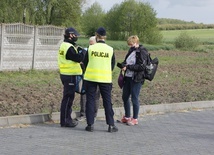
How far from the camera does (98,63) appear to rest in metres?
8.35

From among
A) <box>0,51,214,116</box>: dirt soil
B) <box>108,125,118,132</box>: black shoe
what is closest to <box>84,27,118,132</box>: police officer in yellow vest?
<box>108,125,118,132</box>: black shoe

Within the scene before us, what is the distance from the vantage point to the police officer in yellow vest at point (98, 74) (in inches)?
329

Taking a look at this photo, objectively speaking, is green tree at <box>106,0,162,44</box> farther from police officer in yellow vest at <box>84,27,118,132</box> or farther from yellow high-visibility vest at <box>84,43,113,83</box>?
yellow high-visibility vest at <box>84,43,113,83</box>

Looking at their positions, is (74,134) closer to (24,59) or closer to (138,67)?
(138,67)

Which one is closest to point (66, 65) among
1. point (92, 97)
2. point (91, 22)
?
point (92, 97)

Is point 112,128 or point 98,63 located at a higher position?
point 98,63

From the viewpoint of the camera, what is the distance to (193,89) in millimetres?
14039

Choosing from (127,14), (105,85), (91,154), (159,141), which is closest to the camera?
(91,154)

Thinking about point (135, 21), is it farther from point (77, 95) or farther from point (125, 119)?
point (125, 119)

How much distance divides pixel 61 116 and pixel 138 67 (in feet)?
6.08

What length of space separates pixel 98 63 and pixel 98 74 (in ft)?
0.69

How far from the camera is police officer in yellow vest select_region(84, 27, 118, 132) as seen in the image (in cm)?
835

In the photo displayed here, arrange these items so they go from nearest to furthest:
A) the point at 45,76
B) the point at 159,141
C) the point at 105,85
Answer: the point at 159,141 → the point at 105,85 → the point at 45,76

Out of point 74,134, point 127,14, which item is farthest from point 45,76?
point 127,14
